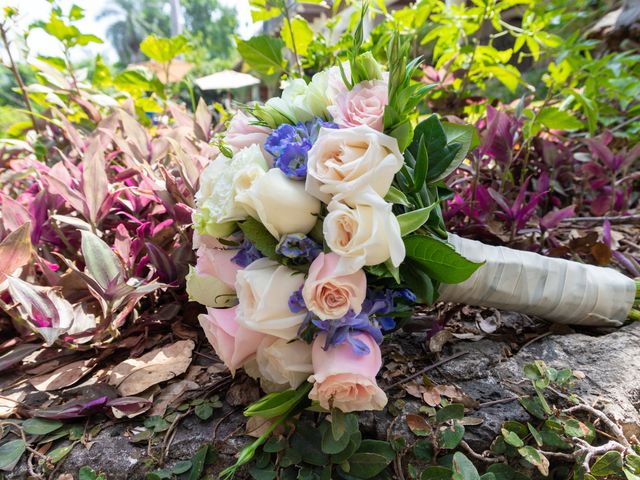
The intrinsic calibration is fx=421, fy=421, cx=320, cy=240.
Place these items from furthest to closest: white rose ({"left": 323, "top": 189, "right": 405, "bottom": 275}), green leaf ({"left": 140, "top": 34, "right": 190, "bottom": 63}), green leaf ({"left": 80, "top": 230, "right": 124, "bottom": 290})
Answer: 1. green leaf ({"left": 140, "top": 34, "right": 190, "bottom": 63})
2. green leaf ({"left": 80, "top": 230, "right": 124, "bottom": 290})
3. white rose ({"left": 323, "top": 189, "right": 405, "bottom": 275})

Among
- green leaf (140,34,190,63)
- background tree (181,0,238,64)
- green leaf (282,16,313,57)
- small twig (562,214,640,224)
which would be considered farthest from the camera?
background tree (181,0,238,64)

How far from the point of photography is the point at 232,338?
27.4 inches

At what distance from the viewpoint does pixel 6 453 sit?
2.43 feet

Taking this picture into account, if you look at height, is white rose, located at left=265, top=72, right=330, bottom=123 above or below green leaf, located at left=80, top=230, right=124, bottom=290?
above

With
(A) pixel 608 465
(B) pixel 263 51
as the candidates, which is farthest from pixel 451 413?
(B) pixel 263 51

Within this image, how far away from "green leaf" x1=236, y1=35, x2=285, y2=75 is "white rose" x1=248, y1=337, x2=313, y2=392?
3.37 feet

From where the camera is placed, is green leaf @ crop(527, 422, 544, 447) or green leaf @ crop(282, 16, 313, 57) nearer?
green leaf @ crop(527, 422, 544, 447)

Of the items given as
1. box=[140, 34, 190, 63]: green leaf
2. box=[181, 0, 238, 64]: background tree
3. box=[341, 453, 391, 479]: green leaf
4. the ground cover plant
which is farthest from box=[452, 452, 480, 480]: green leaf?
box=[181, 0, 238, 64]: background tree

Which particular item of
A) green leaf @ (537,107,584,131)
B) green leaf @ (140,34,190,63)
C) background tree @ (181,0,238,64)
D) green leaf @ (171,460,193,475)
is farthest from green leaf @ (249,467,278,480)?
background tree @ (181,0,238,64)

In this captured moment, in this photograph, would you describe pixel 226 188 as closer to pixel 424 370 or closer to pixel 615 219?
pixel 424 370

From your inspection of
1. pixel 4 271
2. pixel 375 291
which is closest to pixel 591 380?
pixel 375 291

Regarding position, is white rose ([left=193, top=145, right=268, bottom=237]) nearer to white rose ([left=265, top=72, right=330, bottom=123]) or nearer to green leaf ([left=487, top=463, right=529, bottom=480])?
white rose ([left=265, top=72, right=330, bottom=123])

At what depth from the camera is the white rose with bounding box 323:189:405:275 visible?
58 cm

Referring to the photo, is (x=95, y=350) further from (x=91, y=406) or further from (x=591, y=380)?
(x=591, y=380)
